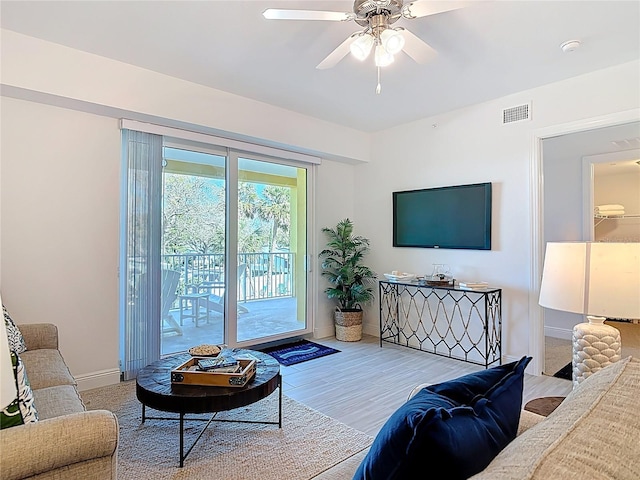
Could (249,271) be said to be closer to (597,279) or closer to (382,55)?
(382,55)

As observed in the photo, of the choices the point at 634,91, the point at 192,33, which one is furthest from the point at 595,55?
the point at 192,33

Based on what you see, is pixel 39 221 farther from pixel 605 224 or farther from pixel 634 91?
pixel 605 224

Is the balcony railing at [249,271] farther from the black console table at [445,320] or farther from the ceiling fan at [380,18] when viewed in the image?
the ceiling fan at [380,18]

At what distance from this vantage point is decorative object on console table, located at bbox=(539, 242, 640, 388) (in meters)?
1.52

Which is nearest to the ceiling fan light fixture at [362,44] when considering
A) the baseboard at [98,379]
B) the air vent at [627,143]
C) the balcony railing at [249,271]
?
Answer: the balcony railing at [249,271]

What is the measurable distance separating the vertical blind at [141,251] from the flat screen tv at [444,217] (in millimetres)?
2782

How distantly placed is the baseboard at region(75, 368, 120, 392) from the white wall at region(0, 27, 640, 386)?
0.14 ft

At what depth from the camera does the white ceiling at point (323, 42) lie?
90.7 inches

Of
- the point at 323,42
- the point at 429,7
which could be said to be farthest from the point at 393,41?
the point at 323,42

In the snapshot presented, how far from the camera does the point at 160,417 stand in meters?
2.57

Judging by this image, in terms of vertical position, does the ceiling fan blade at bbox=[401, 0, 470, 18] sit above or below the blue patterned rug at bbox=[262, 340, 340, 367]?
above

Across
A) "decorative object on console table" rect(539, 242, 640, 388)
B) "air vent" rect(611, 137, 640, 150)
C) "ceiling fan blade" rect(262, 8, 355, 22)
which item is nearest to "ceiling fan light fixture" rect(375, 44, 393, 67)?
"ceiling fan blade" rect(262, 8, 355, 22)

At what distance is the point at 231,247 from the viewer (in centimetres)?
404

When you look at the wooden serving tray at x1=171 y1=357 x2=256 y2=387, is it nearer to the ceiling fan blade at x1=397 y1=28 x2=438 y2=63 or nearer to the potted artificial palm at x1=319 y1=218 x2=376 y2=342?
the ceiling fan blade at x1=397 y1=28 x2=438 y2=63
